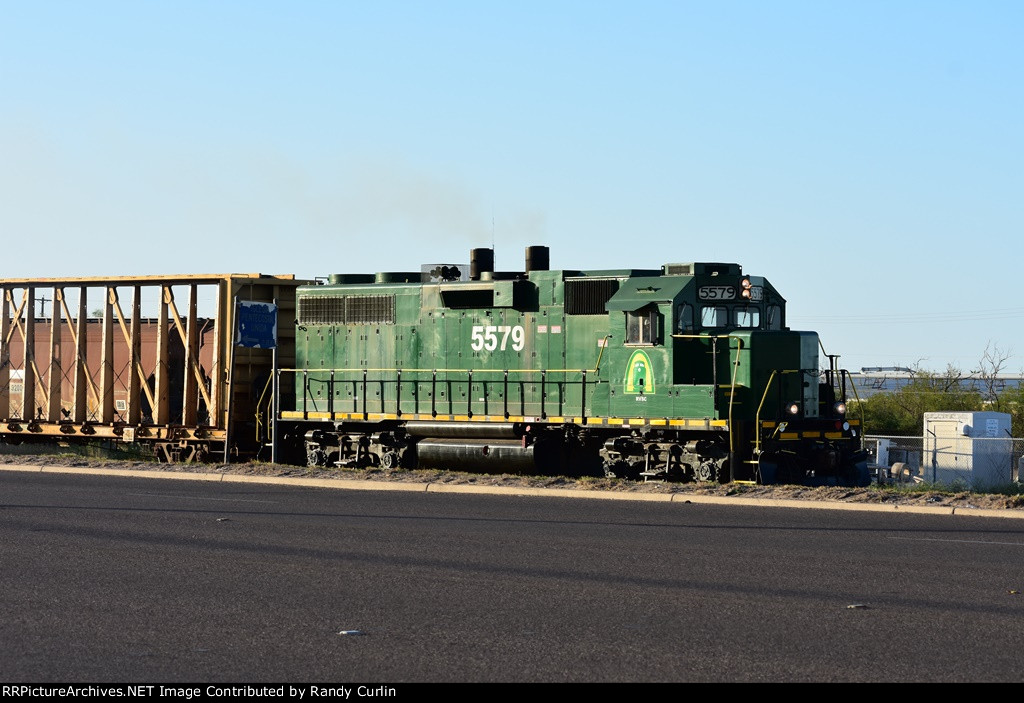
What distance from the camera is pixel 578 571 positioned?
36.8 ft

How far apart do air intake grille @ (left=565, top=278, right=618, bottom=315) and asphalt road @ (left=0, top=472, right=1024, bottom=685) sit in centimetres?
705

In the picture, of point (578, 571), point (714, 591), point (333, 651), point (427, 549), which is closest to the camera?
point (333, 651)

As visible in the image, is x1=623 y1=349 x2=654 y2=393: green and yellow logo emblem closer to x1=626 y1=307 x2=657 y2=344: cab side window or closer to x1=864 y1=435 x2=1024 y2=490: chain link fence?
x1=626 y1=307 x2=657 y2=344: cab side window

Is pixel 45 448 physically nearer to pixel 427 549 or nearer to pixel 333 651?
pixel 427 549

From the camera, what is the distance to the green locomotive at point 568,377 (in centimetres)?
2139

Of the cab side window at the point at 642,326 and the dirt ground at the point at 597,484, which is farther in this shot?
the cab side window at the point at 642,326

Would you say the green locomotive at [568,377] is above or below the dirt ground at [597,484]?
above

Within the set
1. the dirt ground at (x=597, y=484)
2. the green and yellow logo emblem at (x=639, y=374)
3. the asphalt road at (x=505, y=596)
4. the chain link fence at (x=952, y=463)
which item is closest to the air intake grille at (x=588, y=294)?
the green and yellow logo emblem at (x=639, y=374)

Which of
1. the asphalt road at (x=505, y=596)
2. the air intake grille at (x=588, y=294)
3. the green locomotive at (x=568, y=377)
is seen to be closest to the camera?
the asphalt road at (x=505, y=596)

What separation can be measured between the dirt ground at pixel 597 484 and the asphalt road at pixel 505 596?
1.20 m

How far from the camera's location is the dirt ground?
56.0 feet

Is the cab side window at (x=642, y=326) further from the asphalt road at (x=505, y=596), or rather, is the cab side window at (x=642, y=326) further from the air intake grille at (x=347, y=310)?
the asphalt road at (x=505, y=596)

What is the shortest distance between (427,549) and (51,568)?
11.3ft
